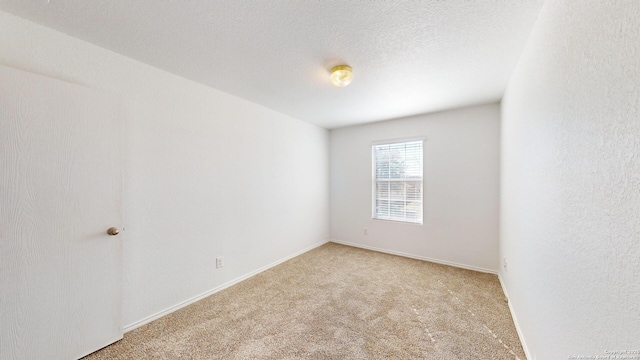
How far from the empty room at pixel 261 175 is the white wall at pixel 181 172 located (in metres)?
0.02

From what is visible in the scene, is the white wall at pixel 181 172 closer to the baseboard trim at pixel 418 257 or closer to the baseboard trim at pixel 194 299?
the baseboard trim at pixel 194 299

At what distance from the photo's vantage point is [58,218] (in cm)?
Result: 154

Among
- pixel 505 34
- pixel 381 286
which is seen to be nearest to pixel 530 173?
pixel 505 34

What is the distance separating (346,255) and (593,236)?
3.19 meters

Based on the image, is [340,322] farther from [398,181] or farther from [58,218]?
[398,181]

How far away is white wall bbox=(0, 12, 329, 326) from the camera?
1746 millimetres

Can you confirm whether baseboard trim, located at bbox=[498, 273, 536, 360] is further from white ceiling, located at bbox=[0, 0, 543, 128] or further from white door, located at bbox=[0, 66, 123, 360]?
white door, located at bbox=[0, 66, 123, 360]

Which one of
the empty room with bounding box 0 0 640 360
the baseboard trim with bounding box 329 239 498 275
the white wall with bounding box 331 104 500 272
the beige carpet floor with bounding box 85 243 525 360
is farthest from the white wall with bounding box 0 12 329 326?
the white wall with bounding box 331 104 500 272

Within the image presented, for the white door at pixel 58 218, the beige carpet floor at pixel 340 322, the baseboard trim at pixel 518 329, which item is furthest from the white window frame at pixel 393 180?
the white door at pixel 58 218

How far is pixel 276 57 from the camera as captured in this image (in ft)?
6.39

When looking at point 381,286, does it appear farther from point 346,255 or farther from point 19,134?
point 19,134

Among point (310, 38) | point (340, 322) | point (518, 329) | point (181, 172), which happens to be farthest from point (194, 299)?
point (518, 329)

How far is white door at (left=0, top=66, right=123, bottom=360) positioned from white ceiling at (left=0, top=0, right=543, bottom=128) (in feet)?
1.82

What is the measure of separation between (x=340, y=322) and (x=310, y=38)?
239cm
